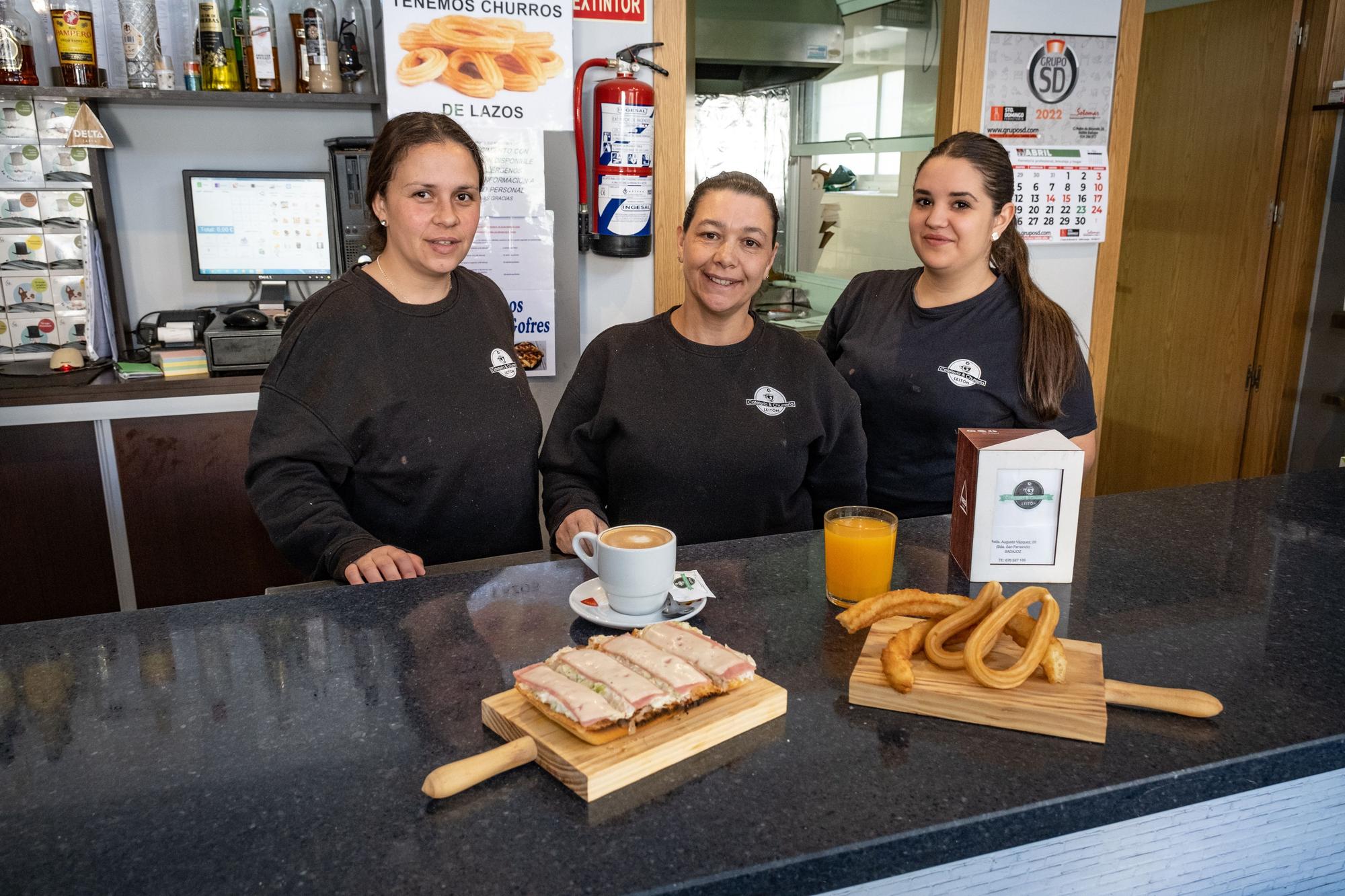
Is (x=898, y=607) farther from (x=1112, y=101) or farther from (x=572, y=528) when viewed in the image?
(x=1112, y=101)

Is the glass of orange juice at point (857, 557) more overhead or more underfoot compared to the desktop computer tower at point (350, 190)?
more underfoot

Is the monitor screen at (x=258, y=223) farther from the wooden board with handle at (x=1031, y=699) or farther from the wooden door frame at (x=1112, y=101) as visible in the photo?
the wooden board with handle at (x=1031, y=699)

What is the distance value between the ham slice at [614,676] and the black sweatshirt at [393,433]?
2.03ft

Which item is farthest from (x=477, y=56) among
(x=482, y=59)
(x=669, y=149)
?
(x=669, y=149)

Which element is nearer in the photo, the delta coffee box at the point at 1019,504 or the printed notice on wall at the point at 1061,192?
the delta coffee box at the point at 1019,504

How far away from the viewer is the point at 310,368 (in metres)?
1.61

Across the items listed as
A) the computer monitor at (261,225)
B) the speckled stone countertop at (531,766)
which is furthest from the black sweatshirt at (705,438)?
the computer monitor at (261,225)

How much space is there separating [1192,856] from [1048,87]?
2722 millimetres

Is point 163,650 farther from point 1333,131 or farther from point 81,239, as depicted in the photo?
point 1333,131

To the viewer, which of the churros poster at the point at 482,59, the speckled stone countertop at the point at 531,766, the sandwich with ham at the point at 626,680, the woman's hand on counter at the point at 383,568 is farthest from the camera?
the churros poster at the point at 482,59

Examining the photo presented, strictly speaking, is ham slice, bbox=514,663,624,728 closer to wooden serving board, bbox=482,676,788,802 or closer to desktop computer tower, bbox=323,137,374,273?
wooden serving board, bbox=482,676,788,802

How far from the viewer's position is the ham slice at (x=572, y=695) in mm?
828

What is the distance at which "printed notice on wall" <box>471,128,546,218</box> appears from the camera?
8.87 feet

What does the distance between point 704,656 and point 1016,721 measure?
0.29 metres
